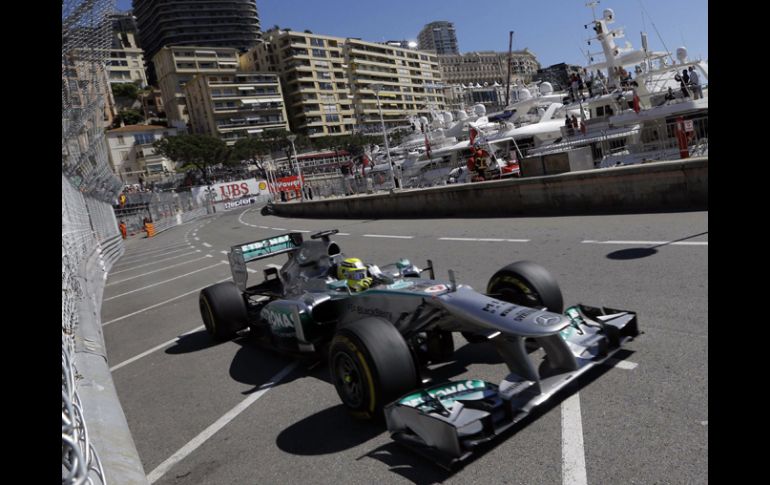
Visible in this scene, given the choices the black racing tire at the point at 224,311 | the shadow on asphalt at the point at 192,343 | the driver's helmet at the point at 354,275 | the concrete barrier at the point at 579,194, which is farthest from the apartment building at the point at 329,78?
the driver's helmet at the point at 354,275

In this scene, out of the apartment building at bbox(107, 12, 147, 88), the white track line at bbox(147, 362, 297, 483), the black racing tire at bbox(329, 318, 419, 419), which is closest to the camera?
the black racing tire at bbox(329, 318, 419, 419)

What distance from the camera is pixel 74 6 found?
35.0 feet

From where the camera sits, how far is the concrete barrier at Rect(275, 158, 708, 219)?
10.8 m

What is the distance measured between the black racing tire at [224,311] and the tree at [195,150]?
71697mm

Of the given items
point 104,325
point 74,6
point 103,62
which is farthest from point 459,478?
point 103,62

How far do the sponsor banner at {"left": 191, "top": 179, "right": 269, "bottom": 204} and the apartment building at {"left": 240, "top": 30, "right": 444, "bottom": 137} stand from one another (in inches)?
1730

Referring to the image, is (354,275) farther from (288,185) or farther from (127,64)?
(127,64)

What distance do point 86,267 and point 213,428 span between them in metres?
9.33

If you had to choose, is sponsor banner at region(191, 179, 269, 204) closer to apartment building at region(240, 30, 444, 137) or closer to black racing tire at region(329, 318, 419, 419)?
apartment building at region(240, 30, 444, 137)

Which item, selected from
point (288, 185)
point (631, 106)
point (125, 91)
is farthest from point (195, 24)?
point (631, 106)

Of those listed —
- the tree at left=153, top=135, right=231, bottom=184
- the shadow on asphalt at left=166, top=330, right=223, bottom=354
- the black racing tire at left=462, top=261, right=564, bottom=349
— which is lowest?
the shadow on asphalt at left=166, top=330, right=223, bottom=354

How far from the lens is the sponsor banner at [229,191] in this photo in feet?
197

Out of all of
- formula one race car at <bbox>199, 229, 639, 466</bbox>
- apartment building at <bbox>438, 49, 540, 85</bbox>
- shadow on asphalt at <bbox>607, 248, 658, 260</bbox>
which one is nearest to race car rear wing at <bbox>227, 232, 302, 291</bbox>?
formula one race car at <bbox>199, 229, 639, 466</bbox>
